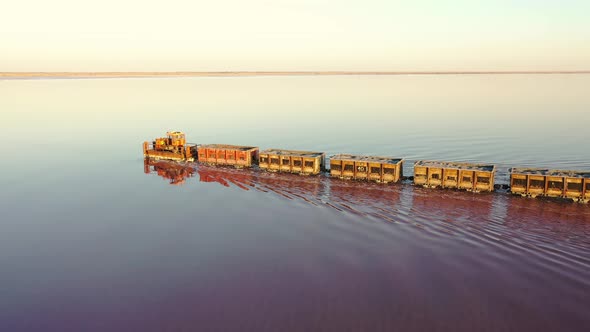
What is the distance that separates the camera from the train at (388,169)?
32.2 metres

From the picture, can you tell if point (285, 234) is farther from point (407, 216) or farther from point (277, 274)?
point (407, 216)

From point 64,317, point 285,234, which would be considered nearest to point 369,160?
point 285,234

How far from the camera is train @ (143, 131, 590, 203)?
1270 inches

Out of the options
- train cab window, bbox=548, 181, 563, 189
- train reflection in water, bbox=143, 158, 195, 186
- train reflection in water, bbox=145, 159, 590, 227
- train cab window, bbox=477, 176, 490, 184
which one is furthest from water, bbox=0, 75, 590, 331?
train cab window, bbox=477, 176, 490, 184

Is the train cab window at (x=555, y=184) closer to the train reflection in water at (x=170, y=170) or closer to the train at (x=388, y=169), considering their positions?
the train at (x=388, y=169)

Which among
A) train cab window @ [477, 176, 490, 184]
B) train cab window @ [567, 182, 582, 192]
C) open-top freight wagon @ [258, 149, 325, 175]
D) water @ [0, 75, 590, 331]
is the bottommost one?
water @ [0, 75, 590, 331]

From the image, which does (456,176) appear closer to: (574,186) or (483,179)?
(483,179)

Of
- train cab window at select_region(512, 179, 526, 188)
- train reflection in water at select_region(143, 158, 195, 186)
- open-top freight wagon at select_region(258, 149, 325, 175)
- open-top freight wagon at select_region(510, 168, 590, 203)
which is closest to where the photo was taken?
open-top freight wagon at select_region(510, 168, 590, 203)

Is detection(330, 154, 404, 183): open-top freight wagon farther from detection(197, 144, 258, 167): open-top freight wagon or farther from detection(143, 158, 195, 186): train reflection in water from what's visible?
detection(143, 158, 195, 186): train reflection in water

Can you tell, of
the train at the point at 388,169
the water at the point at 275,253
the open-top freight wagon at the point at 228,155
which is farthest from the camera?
the open-top freight wagon at the point at 228,155

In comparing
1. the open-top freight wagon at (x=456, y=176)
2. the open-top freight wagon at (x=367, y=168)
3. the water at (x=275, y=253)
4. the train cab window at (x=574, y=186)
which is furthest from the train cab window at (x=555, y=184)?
the open-top freight wagon at (x=367, y=168)

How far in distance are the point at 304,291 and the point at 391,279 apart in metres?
4.36

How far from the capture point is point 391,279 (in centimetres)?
2030

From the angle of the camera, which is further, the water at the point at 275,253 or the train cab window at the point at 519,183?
the train cab window at the point at 519,183
